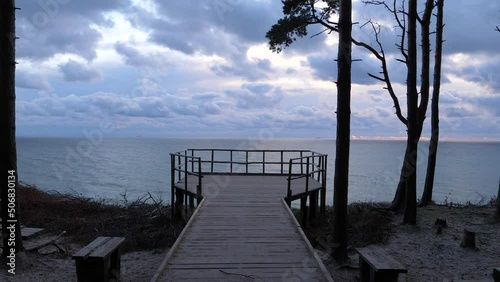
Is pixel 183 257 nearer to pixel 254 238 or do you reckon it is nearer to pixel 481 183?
pixel 254 238

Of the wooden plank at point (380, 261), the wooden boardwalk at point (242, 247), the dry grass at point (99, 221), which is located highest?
the wooden boardwalk at point (242, 247)

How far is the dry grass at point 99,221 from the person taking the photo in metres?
10.1

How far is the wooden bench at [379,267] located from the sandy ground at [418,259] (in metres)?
0.70

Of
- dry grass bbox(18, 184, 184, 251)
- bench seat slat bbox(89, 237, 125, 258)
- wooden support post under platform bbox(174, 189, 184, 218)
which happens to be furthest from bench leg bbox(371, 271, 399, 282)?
wooden support post under platform bbox(174, 189, 184, 218)

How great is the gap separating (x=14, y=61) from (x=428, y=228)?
397 inches

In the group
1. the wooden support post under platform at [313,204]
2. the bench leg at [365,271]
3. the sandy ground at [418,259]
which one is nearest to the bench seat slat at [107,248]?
the sandy ground at [418,259]

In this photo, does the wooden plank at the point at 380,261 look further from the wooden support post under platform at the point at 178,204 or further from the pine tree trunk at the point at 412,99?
the wooden support post under platform at the point at 178,204

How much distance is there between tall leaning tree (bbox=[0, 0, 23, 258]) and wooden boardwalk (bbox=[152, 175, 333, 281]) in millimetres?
3335

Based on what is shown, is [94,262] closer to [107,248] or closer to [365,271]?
[107,248]

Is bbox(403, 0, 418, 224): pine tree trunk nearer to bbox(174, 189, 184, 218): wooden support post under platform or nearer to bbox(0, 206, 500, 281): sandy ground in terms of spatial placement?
bbox(0, 206, 500, 281): sandy ground

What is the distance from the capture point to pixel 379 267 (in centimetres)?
585

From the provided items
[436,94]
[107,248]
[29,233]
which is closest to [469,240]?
[436,94]

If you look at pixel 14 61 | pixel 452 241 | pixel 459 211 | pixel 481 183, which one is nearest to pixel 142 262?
pixel 14 61

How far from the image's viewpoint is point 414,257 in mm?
8406
